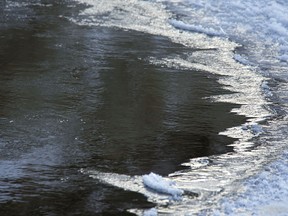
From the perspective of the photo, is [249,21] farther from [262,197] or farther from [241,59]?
[262,197]

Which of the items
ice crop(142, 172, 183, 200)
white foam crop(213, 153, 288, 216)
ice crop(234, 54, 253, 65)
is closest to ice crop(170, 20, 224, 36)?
ice crop(234, 54, 253, 65)

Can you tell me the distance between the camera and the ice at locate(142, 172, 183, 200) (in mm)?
6316

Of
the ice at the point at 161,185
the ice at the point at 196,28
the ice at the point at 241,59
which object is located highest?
the ice at the point at 196,28

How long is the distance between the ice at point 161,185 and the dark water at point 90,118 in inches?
8.6

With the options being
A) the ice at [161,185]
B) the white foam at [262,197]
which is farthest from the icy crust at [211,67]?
the white foam at [262,197]

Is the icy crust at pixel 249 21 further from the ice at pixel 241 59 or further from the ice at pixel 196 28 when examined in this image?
the ice at pixel 241 59

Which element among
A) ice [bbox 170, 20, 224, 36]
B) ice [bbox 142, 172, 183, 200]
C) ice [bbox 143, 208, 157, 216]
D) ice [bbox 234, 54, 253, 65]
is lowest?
ice [bbox 143, 208, 157, 216]

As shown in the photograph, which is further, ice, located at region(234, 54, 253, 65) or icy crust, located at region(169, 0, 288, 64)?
icy crust, located at region(169, 0, 288, 64)

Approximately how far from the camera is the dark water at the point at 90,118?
246 inches

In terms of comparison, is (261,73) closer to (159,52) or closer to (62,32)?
(159,52)

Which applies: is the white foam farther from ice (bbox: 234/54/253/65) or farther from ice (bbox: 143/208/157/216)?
ice (bbox: 234/54/253/65)

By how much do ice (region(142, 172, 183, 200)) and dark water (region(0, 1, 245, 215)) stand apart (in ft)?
0.71

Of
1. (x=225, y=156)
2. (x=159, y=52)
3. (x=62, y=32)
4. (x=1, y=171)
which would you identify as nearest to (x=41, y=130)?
(x=1, y=171)

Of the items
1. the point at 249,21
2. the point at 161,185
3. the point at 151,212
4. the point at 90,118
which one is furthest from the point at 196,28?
the point at 151,212
